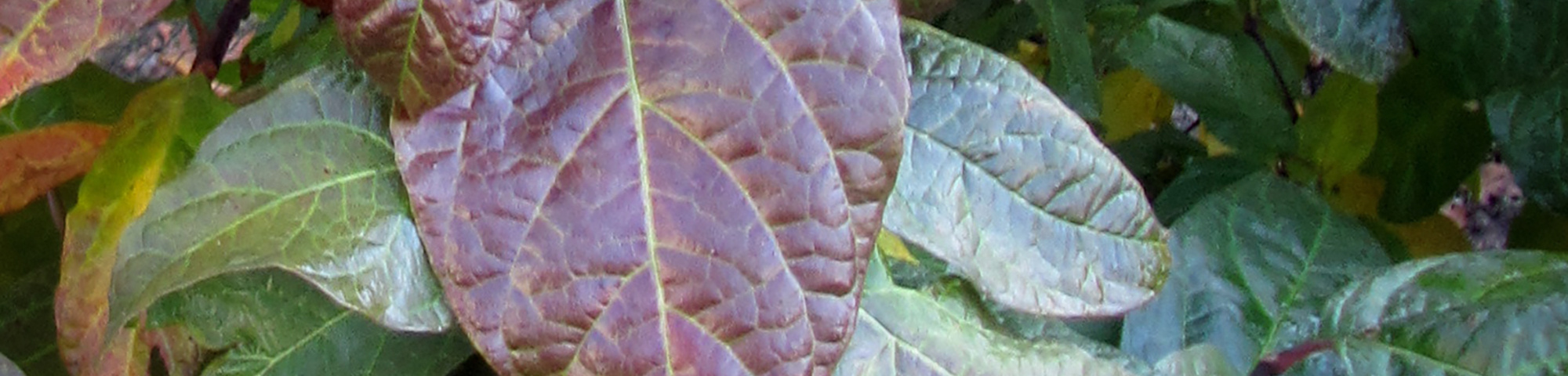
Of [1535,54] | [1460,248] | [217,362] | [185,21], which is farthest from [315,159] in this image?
[1460,248]

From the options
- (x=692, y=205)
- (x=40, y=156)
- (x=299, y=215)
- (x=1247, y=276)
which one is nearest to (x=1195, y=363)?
(x=1247, y=276)

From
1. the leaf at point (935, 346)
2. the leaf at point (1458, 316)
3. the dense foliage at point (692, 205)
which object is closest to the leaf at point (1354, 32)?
the dense foliage at point (692, 205)

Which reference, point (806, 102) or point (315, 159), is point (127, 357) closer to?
point (315, 159)

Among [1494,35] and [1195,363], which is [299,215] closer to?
[1195,363]

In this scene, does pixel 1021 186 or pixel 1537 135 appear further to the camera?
pixel 1537 135

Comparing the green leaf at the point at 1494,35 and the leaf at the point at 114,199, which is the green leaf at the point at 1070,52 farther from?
the leaf at the point at 114,199

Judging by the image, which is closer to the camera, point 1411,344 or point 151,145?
point 151,145
